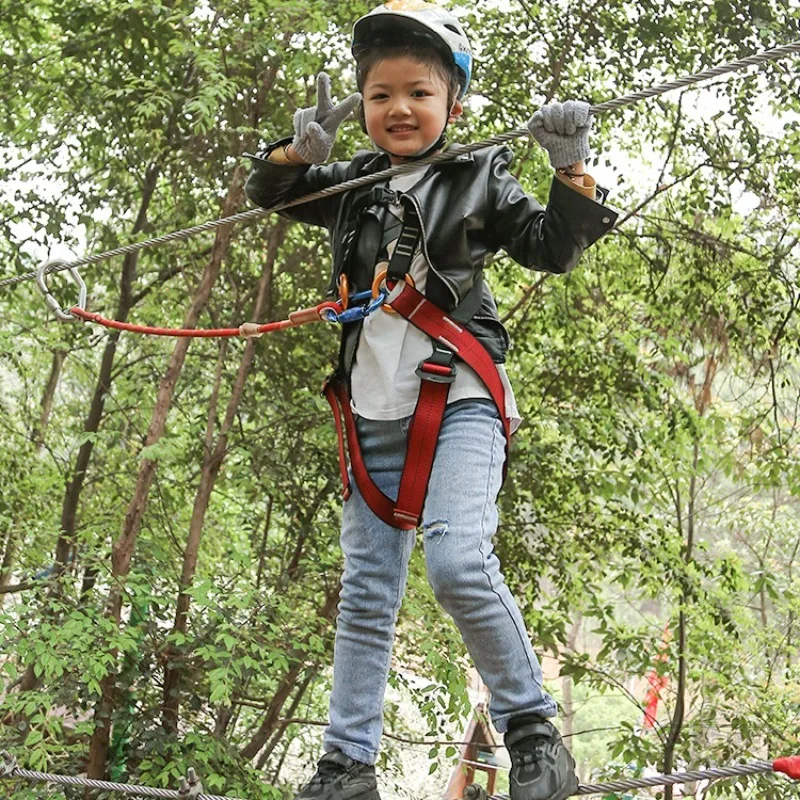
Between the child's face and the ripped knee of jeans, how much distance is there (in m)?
0.56

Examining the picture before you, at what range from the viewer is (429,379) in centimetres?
147

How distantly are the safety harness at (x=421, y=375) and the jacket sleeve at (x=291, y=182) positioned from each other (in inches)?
10.3

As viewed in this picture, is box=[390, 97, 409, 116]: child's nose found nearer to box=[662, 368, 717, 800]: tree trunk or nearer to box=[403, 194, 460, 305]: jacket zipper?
box=[403, 194, 460, 305]: jacket zipper

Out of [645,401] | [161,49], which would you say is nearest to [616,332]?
[645,401]

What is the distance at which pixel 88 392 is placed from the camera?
5.27 meters

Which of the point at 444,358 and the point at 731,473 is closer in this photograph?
Result: the point at 444,358

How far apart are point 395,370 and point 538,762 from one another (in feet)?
1.87

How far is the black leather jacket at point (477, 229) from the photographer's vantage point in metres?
1.42

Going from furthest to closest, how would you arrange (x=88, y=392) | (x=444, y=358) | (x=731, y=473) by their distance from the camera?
(x=88, y=392) → (x=731, y=473) → (x=444, y=358)

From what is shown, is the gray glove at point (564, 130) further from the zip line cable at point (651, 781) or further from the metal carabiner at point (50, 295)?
the metal carabiner at point (50, 295)

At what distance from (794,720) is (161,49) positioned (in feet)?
11.6

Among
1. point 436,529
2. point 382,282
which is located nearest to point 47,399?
point 382,282

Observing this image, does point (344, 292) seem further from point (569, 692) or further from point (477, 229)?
point (569, 692)

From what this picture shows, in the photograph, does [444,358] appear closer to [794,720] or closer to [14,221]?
[14,221]
